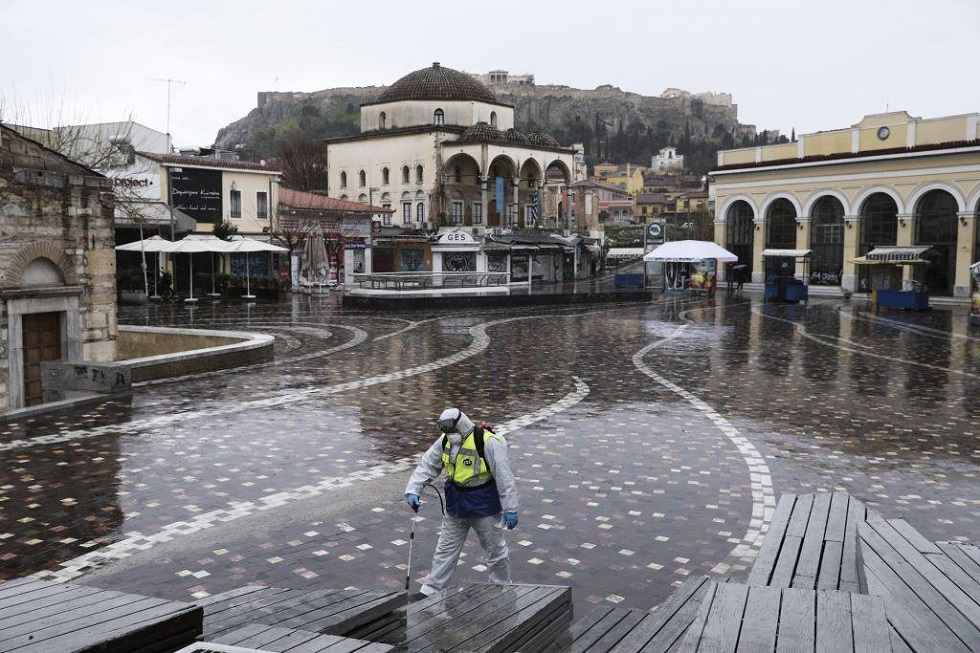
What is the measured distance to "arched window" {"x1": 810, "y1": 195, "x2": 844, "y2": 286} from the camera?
4775 cm

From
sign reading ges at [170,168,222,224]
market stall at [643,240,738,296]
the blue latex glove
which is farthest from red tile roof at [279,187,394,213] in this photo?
the blue latex glove

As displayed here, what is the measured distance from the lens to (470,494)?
608 centimetres

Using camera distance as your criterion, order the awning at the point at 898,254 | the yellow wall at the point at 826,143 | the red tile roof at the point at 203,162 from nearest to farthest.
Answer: the awning at the point at 898,254 → the red tile roof at the point at 203,162 → the yellow wall at the point at 826,143

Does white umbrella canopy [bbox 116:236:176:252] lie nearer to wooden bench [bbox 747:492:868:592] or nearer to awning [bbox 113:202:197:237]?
awning [bbox 113:202:197:237]

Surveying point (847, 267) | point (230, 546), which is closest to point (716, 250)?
point (847, 267)

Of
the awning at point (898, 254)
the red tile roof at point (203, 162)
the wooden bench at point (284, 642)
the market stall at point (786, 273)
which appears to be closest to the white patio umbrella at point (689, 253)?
the market stall at point (786, 273)

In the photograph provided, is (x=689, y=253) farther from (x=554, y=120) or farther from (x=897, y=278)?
(x=554, y=120)

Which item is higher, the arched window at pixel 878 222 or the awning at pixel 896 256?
the arched window at pixel 878 222

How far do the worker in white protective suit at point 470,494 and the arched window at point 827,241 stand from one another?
4570 cm

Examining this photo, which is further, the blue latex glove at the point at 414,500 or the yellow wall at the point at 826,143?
the yellow wall at the point at 826,143

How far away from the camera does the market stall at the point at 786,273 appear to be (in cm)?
3816

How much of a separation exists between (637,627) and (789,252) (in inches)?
1789

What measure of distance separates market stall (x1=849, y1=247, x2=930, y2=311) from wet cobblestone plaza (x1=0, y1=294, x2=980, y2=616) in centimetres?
1473

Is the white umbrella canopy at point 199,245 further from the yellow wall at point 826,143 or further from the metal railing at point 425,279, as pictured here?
the yellow wall at point 826,143
